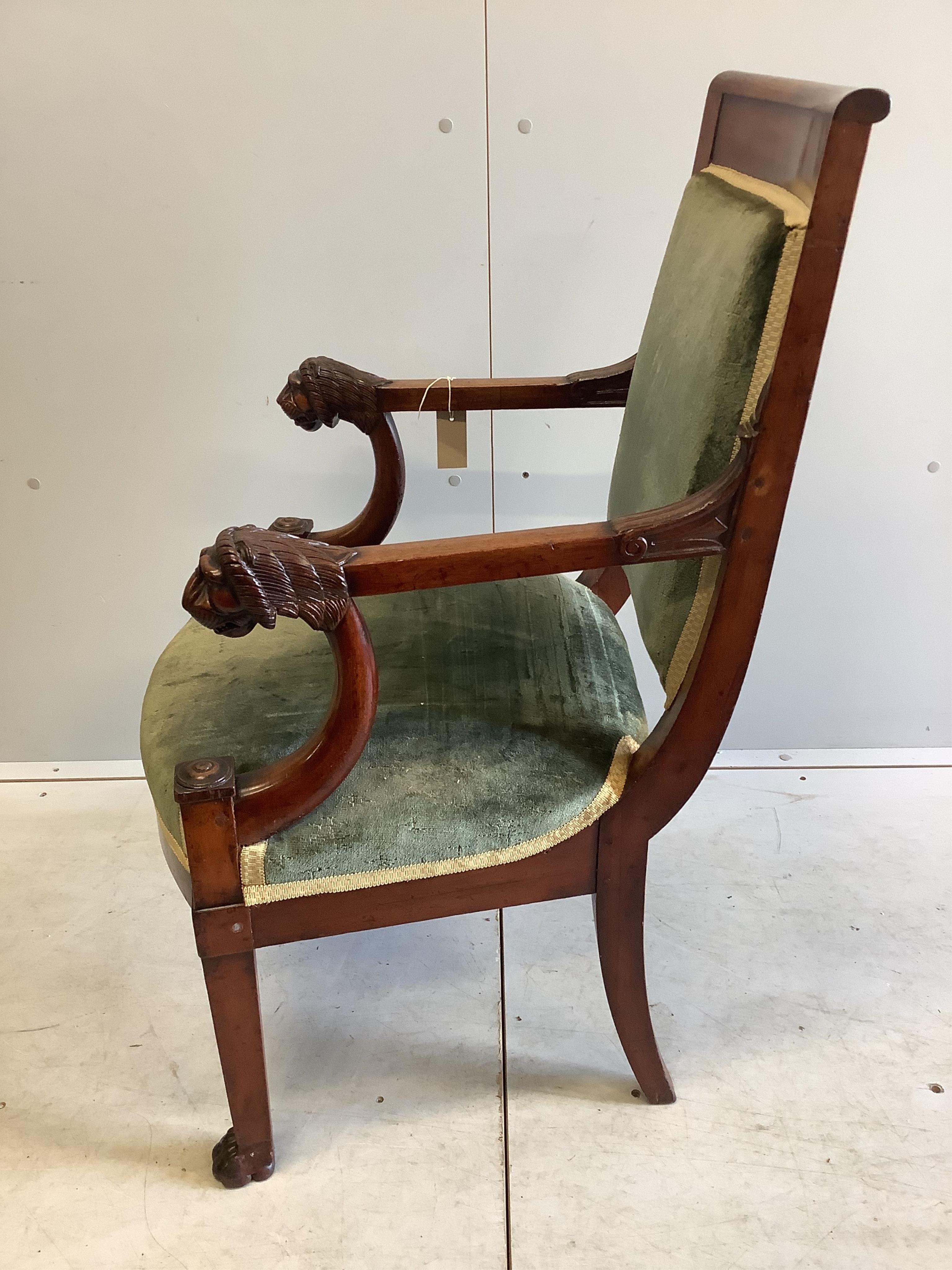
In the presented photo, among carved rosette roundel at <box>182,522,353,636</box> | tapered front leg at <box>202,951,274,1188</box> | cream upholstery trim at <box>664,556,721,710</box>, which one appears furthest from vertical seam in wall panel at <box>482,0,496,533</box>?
tapered front leg at <box>202,951,274,1188</box>

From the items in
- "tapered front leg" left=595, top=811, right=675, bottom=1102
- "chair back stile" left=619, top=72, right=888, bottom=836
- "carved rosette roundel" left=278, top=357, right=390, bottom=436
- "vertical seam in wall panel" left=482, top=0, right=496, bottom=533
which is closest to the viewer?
"chair back stile" left=619, top=72, right=888, bottom=836

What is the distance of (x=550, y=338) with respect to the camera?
1.52 meters

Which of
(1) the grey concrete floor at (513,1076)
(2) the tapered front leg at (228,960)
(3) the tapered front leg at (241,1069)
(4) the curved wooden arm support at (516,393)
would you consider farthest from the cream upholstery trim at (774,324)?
(1) the grey concrete floor at (513,1076)

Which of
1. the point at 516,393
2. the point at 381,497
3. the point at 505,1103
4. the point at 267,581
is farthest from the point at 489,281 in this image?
the point at 505,1103

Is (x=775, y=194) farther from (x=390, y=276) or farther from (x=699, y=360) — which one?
(x=390, y=276)

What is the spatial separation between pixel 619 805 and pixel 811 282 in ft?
1.66

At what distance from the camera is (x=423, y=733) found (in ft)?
3.21

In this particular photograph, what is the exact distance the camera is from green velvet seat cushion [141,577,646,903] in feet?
2.99

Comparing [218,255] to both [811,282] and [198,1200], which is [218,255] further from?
[198,1200]

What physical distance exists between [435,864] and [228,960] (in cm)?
23

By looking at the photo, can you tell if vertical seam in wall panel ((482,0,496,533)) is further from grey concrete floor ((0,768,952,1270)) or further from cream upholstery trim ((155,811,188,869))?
grey concrete floor ((0,768,952,1270))

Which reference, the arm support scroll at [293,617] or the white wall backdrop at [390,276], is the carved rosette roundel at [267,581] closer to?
the arm support scroll at [293,617]

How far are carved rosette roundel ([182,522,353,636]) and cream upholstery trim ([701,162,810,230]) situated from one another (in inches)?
17.7

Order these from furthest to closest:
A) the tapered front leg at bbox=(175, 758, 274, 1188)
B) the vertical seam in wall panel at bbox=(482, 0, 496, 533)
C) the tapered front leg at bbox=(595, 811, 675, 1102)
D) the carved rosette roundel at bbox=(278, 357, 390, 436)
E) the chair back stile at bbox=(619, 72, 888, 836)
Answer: the vertical seam in wall panel at bbox=(482, 0, 496, 533) < the carved rosette roundel at bbox=(278, 357, 390, 436) < the tapered front leg at bbox=(595, 811, 675, 1102) < the tapered front leg at bbox=(175, 758, 274, 1188) < the chair back stile at bbox=(619, 72, 888, 836)
